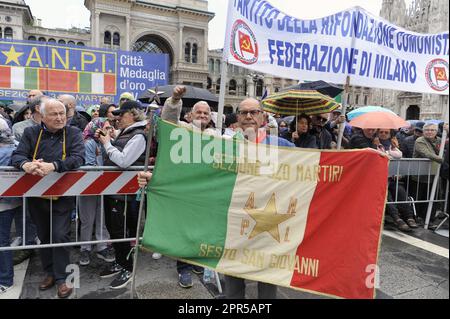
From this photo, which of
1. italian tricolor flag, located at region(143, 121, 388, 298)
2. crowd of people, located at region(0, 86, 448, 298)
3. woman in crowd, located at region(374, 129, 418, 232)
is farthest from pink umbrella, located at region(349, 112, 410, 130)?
italian tricolor flag, located at region(143, 121, 388, 298)

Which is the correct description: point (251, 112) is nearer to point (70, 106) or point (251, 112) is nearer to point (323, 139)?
point (323, 139)

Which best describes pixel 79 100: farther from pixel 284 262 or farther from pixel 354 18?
pixel 284 262

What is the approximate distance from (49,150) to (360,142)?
4.39 metres

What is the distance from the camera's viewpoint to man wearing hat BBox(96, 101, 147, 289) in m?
3.46

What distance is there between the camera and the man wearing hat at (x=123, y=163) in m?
3.46

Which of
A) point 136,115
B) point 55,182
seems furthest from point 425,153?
point 55,182

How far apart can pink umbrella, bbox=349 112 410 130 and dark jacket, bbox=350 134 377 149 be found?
1.05ft

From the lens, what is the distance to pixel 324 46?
13.7 ft

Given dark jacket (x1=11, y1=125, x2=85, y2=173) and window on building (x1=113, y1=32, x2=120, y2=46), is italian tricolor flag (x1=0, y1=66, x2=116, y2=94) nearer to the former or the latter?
dark jacket (x1=11, y1=125, x2=85, y2=173)

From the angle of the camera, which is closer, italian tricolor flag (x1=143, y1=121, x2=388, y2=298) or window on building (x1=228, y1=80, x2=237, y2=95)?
italian tricolor flag (x1=143, y1=121, x2=388, y2=298)

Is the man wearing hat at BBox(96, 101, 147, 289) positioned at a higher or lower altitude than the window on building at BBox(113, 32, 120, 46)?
lower

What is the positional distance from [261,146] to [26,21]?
208ft

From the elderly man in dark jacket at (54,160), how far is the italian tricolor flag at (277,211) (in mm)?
1078

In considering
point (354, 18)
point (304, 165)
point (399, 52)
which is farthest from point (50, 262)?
point (399, 52)
